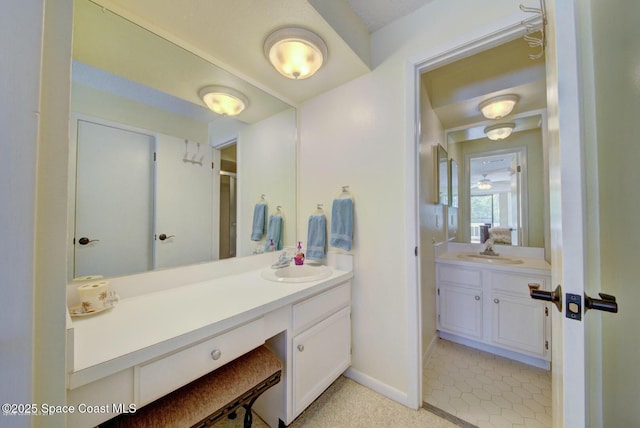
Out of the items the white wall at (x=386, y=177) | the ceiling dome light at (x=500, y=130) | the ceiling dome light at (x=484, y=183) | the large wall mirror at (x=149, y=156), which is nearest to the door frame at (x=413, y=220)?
the white wall at (x=386, y=177)

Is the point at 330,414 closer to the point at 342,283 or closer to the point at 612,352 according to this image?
the point at 342,283

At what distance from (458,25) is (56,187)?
6.25 ft

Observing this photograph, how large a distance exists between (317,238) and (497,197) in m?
2.12

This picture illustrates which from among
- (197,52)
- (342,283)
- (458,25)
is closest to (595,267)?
(342,283)

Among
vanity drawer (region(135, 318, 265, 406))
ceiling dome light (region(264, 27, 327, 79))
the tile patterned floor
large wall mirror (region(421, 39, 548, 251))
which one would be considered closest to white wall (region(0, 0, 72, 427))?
vanity drawer (region(135, 318, 265, 406))

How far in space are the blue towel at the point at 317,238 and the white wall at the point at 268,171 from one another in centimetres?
23

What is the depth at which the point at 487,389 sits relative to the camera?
1604mm

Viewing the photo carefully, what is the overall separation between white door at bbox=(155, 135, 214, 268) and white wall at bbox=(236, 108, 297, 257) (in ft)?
0.81

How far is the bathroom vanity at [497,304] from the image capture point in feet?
5.94

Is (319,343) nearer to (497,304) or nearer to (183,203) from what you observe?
(183,203)

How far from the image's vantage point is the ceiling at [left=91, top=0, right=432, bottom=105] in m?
1.11

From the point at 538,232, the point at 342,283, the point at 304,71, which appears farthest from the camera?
the point at 538,232

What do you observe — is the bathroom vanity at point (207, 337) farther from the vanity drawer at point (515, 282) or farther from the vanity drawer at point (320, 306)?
the vanity drawer at point (515, 282)

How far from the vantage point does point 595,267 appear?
774 millimetres
